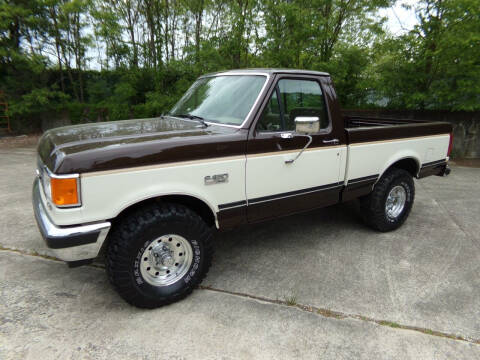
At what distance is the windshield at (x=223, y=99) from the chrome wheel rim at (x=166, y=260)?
4.15 ft

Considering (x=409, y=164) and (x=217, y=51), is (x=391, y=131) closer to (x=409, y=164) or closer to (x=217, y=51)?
(x=409, y=164)

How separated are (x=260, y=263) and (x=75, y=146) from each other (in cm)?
222

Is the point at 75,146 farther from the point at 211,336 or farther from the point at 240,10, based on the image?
the point at 240,10

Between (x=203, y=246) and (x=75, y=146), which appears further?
(x=203, y=246)

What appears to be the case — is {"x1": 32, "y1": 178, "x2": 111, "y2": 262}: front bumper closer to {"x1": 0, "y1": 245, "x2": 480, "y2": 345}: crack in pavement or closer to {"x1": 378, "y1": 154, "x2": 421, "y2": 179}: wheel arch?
{"x1": 0, "y1": 245, "x2": 480, "y2": 345}: crack in pavement

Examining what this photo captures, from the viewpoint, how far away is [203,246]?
9.96 feet

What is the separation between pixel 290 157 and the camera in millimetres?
3361

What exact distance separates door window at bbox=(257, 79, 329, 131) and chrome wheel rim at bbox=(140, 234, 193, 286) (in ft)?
4.34

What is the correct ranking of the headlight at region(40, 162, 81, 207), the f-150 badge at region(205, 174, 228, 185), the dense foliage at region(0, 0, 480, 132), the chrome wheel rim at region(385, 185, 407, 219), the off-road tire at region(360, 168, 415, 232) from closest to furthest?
the headlight at region(40, 162, 81, 207) < the f-150 badge at region(205, 174, 228, 185) < the off-road tire at region(360, 168, 415, 232) < the chrome wheel rim at region(385, 185, 407, 219) < the dense foliage at region(0, 0, 480, 132)

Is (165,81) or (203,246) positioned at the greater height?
(165,81)

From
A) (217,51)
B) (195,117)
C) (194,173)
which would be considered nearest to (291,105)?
(195,117)

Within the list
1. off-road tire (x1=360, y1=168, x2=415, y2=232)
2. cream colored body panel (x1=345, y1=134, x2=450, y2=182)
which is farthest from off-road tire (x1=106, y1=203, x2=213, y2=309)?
off-road tire (x1=360, y1=168, x2=415, y2=232)

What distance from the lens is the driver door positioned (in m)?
3.20

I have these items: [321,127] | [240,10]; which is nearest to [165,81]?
[240,10]
